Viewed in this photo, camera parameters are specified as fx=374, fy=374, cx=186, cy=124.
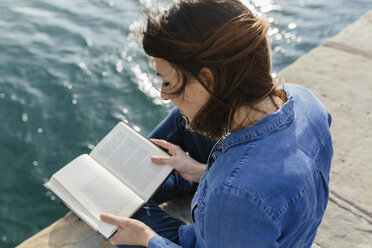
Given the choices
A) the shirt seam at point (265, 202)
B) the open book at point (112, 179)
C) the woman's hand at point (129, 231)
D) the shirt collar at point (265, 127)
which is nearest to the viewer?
the shirt seam at point (265, 202)

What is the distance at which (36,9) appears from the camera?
16.0 ft

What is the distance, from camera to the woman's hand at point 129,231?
151 cm

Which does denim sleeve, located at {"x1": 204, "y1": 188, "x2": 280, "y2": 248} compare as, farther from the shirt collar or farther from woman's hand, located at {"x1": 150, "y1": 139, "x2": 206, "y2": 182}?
woman's hand, located at {"x1": 150, "y1": 139, "x2": 206, "y2": 182}

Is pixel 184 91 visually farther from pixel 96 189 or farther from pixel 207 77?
pixel 96 189

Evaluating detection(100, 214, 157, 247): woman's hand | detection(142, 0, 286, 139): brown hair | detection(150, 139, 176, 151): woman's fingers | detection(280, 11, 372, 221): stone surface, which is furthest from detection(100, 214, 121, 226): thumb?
detection(280, 11, 372, 221): stone surface

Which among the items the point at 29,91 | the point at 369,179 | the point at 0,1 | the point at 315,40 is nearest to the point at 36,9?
the point at 0,1

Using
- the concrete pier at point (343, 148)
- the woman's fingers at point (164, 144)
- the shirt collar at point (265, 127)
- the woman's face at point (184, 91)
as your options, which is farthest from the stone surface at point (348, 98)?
the woman's face at point (184, 91)

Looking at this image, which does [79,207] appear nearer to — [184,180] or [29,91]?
[184,180]

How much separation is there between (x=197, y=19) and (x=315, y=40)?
3.76 meters

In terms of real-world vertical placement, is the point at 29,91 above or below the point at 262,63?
below

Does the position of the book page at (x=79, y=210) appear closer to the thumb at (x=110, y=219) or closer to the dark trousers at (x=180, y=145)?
the thumb at (x=110, y=219)

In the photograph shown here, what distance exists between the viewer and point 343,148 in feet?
7.43

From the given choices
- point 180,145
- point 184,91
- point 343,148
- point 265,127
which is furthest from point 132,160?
point 343,148

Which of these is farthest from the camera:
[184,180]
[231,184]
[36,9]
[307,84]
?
[36,9]
